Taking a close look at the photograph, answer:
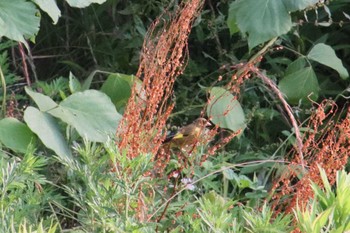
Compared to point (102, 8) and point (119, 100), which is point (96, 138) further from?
point (102, 8)

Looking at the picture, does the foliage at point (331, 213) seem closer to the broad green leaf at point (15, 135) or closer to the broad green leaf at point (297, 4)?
the broad green leaf at point (15, 135)

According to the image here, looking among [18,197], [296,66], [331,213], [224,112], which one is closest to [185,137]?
[224,112]

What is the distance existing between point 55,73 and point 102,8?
1.40 ft

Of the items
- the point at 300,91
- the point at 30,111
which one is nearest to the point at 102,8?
the point at 300,91

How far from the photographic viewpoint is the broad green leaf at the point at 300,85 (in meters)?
3.06

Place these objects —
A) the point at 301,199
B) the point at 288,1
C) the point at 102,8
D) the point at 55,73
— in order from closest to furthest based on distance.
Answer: the point at 301,199 < the point at 288,1 < the point at 102,8 < the point at 55,73

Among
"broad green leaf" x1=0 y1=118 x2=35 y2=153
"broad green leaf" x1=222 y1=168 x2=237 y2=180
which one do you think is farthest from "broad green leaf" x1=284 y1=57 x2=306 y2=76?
"broad green leaf" x1=0 y1=118 x2=35 y2=153

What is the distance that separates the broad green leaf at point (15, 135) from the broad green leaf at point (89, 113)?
90mm

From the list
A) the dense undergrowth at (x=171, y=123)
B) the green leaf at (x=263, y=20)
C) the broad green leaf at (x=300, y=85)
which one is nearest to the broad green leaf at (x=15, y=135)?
the dense undergrowth at (x=171, y=123)

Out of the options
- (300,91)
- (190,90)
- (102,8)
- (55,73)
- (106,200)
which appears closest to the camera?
(106,200)

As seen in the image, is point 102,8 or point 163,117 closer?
point 163,117

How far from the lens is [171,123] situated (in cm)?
323

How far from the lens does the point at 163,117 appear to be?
7.01 feet

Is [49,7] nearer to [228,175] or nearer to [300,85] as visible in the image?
[228,175]
